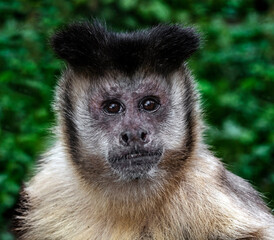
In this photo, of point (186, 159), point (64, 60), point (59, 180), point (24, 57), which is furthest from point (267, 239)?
point (24, 57)

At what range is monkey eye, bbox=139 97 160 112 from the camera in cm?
586

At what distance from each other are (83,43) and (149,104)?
0.75 m

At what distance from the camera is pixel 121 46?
231 inches

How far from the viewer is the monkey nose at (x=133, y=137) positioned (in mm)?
5500

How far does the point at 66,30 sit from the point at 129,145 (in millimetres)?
1211

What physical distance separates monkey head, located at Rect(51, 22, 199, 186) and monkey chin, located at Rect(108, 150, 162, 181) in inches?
0.4

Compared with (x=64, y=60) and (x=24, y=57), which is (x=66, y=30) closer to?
(x=64, y=60)

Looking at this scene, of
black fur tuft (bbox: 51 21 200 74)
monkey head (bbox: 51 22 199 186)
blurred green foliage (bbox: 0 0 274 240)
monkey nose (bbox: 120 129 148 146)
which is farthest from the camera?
blurred green foliage (bbox: 0 0 274 240)

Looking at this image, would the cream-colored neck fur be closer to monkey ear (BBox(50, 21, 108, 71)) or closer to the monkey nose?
the monkey nose

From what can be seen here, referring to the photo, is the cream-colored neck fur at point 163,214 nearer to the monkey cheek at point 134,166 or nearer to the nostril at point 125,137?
the monkey cheek at point 134,166

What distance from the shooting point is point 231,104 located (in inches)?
372

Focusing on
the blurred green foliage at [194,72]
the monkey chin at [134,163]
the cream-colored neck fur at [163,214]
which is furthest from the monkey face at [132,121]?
the blurred green foliage at [194,72]

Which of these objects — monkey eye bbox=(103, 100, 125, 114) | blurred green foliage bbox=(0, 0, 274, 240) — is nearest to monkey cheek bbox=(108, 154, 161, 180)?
monkey eye bbox=(103, 100, 125, 114)

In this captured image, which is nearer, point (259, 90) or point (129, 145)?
point (129, 145)
